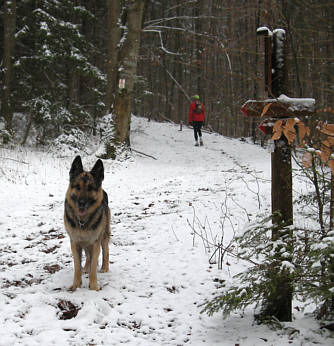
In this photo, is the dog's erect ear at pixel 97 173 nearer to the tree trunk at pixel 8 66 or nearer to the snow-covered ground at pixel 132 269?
the snow-covered ground at pixel 132 269

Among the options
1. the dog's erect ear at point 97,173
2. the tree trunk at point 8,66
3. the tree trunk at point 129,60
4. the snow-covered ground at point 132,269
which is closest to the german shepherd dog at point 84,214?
the dog's erect ear at point 97,173

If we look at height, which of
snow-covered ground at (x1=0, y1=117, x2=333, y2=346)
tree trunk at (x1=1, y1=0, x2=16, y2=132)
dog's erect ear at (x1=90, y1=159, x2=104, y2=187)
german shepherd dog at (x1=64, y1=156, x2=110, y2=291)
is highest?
tree trunk at (x1=1, y1=0, x2=16, y2=132)

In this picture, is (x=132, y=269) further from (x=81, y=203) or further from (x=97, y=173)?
(x=97, y=173)

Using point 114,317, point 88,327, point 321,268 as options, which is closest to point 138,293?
point 114,317

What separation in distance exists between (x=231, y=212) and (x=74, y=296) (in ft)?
14.6

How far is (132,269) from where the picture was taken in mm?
5227

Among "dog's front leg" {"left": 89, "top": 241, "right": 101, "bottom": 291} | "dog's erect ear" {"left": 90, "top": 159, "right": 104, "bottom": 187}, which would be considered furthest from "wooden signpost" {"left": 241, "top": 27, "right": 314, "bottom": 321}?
"dog's front leg" {"left": 89, "top": 241, "right": 101, "bottom": 291}

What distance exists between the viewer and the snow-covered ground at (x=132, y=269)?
353cm

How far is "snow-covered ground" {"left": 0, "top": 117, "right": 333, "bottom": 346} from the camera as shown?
11.6 feet

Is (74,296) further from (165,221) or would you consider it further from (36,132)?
(36,132)

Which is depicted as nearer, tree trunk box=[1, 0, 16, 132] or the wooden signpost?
the wooden signpost

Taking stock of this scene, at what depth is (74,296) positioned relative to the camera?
4.21m

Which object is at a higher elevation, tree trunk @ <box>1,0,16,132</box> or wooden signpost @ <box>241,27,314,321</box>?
tree trunk @ <box>1,0,16,132</box>

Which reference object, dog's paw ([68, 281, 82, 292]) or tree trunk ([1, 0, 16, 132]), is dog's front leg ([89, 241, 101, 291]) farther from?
tree trunk ([1, 0, 16, 132])
